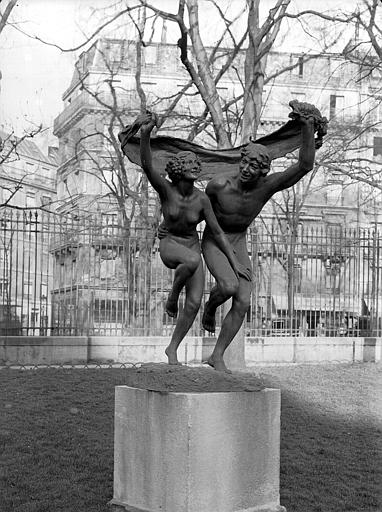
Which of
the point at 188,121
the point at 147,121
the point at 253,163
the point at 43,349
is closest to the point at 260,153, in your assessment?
the point at 253,163

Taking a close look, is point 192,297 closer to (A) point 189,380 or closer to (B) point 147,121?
(A) point 189,380

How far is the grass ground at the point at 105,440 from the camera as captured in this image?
7312 millimetres

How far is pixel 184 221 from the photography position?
6.43 metres

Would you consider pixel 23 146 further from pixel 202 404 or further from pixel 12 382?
pixel 202 404

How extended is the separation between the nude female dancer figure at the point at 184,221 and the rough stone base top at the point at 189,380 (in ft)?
Answer: 1.19

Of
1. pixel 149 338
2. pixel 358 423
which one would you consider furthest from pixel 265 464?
pixel 149 338

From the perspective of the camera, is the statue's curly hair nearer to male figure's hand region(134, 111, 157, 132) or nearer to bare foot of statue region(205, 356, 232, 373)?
male figure's hand region(134, 111, 157, 132)

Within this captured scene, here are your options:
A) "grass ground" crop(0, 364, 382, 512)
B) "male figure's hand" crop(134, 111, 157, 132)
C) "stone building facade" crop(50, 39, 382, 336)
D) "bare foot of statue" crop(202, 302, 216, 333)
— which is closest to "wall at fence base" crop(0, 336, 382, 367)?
"grass ground" crop(0, 364, 382, 512)

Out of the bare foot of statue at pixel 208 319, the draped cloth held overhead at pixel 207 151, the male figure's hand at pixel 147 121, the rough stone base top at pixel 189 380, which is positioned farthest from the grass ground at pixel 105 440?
the male figure's hand at pixel 147 121

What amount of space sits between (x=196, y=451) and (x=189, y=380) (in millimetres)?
568

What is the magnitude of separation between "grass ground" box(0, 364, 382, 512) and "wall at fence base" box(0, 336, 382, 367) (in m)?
1.77

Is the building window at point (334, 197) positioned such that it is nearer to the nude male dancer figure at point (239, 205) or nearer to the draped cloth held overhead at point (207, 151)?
the draped cloth held overhead at point (207, 151)

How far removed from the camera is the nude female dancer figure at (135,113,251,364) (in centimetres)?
634

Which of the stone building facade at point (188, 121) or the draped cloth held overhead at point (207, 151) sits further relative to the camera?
the stone building facade at point (188, 121)
